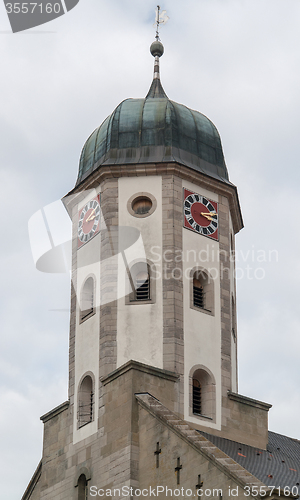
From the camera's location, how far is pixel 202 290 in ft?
128

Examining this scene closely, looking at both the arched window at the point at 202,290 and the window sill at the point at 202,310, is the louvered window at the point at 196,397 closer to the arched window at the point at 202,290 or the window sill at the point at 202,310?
the window sill at the point at 202,310

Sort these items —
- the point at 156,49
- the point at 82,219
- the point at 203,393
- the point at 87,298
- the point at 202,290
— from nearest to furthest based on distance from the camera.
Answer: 1. the point at 203,393
2. the point at 202,290
3. the point at 87,298
4. the point at 82,219
5. the point at 156,49

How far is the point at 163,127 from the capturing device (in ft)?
135

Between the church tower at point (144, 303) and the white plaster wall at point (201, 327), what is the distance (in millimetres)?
47

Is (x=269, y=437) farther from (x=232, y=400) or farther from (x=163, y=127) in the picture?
(x=163, y=127)

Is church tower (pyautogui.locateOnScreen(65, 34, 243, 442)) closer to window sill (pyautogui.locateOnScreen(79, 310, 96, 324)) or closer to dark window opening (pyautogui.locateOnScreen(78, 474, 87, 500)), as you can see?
window sill (pyautogui.locateOnScreen(79, 310, 96, 324))

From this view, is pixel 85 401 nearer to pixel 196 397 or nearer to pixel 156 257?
pixel 196 397

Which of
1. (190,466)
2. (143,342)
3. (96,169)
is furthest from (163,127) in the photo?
(190,466)

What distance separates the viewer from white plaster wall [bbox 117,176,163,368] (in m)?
36.8

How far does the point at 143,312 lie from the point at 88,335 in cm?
227

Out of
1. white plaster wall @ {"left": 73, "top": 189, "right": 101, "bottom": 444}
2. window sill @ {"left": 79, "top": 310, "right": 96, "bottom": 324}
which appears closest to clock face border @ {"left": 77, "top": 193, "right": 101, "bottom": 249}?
white plaster wall @ {"left": 73, "top": 189, "right": 101, "bottom": 444}

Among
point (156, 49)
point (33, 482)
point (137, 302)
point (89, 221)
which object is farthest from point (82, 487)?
point (156, 49)

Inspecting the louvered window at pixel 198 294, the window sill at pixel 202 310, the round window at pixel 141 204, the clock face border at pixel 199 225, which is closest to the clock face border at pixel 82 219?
the round window at pixel 141 204

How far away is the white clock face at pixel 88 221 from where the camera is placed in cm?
4000
